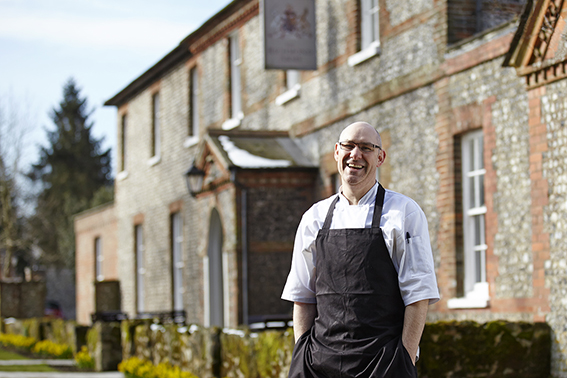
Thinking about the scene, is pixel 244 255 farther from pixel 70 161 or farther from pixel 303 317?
pixel 70 161

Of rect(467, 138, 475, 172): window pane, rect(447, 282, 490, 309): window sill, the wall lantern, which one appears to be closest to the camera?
rect(447, 282, 490, 309): window sill

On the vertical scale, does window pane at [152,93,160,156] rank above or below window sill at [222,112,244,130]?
above

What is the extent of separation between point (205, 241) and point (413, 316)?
13.4 metres

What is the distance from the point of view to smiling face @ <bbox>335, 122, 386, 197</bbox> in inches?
170

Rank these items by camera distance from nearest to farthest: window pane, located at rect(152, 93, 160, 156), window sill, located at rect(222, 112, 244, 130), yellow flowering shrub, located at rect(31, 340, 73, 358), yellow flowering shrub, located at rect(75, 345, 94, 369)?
yellow flowering shrub, located at rect(75, 345, 94, 369) → yellow flowering shrub, located at rect(31, 340, 73, 358) → window sill, located at rect(222, 112, 244, 130) → window pane, located at rect(152, 93, 160, 156)

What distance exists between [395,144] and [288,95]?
426cm

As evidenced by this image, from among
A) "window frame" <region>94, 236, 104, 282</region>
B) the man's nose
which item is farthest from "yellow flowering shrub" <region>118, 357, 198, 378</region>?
"window frame" <region>94, 236, 104, 282</region>

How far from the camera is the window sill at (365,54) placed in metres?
13.9

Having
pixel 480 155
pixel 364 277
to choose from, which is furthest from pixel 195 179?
pixel 364 277

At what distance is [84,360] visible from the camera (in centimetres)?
1648

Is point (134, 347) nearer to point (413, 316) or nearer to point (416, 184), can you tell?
point (416, 184)

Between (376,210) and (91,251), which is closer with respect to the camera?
(376,210)

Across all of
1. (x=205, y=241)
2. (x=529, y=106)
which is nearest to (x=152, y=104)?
(x=205, y=241)

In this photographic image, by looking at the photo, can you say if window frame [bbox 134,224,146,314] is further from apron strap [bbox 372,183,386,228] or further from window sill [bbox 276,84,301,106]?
apron strap [bbox 372,183,386,228]
